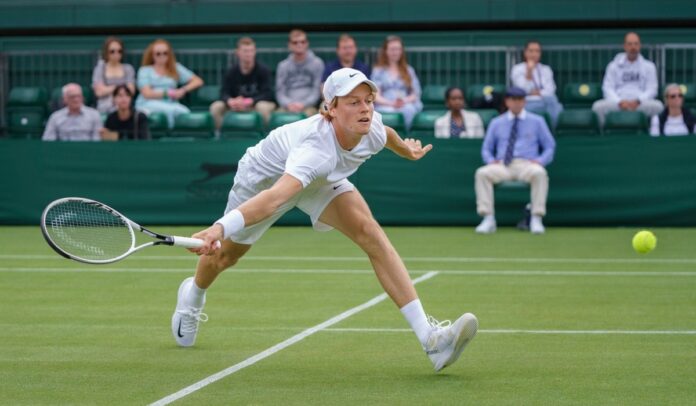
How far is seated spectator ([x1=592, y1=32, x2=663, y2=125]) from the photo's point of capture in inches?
643

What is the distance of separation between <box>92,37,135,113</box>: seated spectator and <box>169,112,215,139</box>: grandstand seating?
97 cm

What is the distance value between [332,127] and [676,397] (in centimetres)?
201

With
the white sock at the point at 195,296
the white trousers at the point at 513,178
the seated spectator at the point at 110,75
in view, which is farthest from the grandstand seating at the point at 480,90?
the white sock at the point at 195,296

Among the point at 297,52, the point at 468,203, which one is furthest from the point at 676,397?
the point at 297,52

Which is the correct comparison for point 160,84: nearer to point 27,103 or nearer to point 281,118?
point 281,118

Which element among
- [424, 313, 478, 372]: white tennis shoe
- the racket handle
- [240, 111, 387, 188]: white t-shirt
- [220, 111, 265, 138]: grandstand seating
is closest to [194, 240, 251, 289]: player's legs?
[240, 111, 387, 188]: white t-shirt

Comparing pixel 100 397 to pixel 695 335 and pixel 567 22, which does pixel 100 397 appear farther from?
pixel 567 22

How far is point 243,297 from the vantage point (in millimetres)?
9195

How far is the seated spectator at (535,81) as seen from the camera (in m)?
16.5

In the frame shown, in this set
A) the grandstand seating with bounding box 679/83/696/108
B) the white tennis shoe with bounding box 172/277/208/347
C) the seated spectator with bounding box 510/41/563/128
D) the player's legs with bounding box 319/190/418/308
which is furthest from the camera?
the grandstand seating with bounding box 679/83/696/108

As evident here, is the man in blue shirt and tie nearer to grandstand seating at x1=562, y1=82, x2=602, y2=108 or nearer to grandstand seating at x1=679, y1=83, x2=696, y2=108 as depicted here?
grandstand seating at x1=562, y1=82, x2=602, y2=108

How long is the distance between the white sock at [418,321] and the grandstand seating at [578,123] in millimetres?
10286

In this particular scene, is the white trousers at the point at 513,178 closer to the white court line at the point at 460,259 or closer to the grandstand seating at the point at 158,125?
the white court line at the point at 460,259

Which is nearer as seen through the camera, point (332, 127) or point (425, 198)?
point (332, 127)
